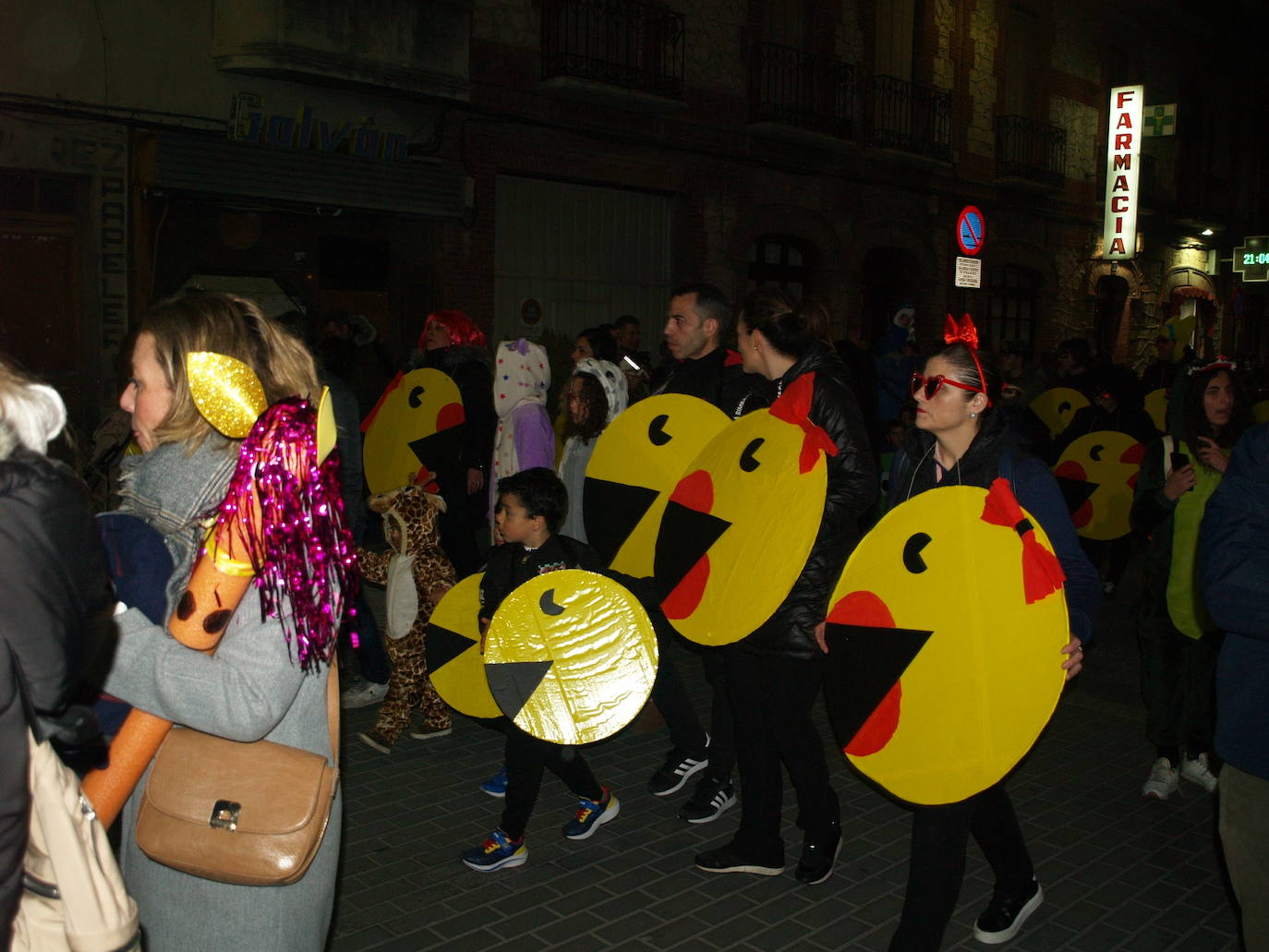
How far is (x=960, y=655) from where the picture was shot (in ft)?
10.2

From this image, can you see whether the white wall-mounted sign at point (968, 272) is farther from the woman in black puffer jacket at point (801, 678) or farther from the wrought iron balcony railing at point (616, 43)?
the woman in black puffer jacket at point (801, 678)

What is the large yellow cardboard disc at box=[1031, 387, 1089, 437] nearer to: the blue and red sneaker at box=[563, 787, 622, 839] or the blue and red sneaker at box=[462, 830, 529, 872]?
the blue and red sneaker at box=[563, 787, 622, 839]

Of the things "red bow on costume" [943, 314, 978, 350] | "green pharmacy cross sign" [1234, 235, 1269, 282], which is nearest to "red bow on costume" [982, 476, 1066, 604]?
"red bow on costume" [943, 314, 978, 350]

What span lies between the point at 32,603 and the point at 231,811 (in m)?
0.64


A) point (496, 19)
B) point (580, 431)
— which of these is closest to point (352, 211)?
point (496, 19)

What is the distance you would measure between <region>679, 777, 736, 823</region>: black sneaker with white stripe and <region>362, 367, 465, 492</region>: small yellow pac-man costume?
240 centimetres

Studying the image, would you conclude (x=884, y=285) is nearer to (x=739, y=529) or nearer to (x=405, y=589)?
(x=405, y=589)

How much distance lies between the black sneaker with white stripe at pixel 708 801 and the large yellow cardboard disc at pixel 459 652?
873 mm

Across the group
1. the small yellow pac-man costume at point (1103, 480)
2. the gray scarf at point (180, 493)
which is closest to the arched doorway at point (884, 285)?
the small yellow pac-man costume at point (1103, 480)

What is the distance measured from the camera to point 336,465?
202cm

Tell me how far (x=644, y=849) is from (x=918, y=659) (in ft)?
5.42

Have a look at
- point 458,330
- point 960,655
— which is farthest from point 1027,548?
point 458,330

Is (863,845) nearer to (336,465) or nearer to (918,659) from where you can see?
(918,659)

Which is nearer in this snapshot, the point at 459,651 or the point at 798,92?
the point at 459,651
